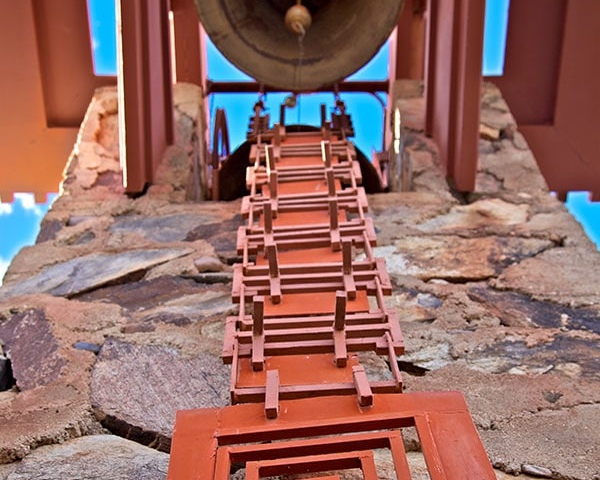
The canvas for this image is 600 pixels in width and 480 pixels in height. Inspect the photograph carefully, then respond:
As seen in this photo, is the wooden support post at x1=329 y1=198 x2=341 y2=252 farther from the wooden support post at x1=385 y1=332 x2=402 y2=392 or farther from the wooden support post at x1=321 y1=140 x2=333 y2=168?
the wooden support post at x1=385 y1=332 x2=402 y2=392

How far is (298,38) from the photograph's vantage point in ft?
13.3

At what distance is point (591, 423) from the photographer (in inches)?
74.7

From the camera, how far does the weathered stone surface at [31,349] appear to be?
2154mm

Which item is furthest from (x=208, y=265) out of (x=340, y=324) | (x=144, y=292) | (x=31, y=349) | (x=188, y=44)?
(x=188, y=44)

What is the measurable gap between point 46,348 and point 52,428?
472 millimetres

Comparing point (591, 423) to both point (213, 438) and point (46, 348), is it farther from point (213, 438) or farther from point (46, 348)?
point (46, 348)

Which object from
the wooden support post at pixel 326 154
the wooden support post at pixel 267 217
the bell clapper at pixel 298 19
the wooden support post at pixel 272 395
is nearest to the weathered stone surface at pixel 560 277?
the wooden support post at pixel 267 217

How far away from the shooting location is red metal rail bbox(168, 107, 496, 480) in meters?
1.55

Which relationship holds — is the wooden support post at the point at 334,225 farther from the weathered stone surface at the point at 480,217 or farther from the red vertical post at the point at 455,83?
the red vertical post at the point at 455,83

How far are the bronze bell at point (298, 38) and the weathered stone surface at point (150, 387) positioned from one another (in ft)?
6.43

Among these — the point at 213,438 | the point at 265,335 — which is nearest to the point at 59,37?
the point at 265,335

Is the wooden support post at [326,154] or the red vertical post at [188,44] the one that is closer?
the wooden support post at [326,154]

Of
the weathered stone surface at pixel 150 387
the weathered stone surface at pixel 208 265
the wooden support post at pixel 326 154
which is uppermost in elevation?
the wooden support post at pixel 326 154

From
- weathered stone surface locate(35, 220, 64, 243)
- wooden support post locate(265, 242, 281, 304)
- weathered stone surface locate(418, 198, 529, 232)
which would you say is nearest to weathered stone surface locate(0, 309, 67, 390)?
wooden support post locate(265, 242, 281, 304)
